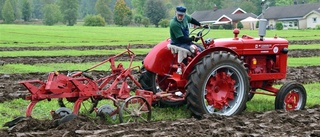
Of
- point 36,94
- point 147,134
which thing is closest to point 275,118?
point 147,134

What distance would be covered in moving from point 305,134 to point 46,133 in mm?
3562

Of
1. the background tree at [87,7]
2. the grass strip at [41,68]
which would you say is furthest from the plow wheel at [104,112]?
the background tree at [87,7]

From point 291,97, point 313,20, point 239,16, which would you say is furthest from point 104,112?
point 239,16

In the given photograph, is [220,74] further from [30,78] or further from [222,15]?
[222,15]

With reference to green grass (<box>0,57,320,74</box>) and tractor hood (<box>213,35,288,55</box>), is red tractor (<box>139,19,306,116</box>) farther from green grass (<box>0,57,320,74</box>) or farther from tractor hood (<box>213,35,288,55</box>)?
green grass (<box>0,57,320,74</box>)

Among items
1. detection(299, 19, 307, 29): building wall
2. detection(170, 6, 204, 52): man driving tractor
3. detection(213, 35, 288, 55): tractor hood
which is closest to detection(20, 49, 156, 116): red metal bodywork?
detection(170, 6, 204, 52): man driving tractor

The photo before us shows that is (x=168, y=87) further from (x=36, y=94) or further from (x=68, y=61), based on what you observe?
(x=68, y=61)

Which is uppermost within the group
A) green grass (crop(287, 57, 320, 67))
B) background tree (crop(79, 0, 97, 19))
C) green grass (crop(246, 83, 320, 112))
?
background tree (crop(79, 0, 97, 19))

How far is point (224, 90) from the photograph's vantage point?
8.37 m

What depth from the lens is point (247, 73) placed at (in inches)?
331

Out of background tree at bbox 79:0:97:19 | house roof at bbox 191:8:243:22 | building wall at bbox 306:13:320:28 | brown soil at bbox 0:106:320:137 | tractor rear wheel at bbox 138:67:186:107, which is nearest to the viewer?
brown soil at bbox 0:106:320:137

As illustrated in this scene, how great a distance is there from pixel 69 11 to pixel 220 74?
10227 centimetres

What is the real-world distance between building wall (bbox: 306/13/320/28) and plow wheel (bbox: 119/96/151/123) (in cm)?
8217

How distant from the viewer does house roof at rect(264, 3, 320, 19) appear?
287 ft
